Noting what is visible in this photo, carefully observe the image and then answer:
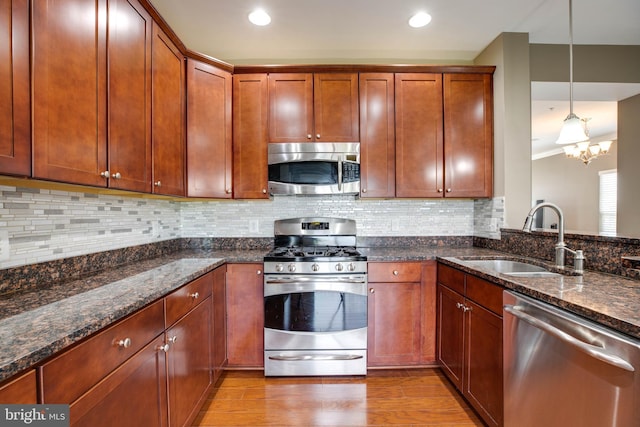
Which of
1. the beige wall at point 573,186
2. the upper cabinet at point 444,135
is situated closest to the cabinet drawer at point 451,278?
the upper cabinet at point 444,135

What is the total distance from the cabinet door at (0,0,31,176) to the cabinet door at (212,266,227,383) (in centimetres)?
123

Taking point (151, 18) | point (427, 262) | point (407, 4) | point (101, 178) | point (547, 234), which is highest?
point (407, 4)

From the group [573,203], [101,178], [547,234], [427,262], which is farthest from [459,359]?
[573,203]

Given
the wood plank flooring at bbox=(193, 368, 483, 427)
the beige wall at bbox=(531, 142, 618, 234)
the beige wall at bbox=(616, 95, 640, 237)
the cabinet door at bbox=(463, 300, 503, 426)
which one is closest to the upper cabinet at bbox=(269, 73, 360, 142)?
the cabinet door at bbox=(463, 300, 503, 426)

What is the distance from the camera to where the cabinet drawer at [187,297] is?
138cm

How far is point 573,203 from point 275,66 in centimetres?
774

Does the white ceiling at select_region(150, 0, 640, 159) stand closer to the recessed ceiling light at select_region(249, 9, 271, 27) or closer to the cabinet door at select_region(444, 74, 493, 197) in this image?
the recessed ceiling light at select_region(249, 9, 271, 27)

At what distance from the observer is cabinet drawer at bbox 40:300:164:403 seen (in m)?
0.76

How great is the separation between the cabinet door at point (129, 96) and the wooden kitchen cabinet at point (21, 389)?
3.05ft

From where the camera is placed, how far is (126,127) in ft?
4.94

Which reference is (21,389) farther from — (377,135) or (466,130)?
(466,130)

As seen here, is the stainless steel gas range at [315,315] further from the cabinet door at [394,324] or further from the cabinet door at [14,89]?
the cabinet door at [14,89]

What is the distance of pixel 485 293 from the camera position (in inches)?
64.3

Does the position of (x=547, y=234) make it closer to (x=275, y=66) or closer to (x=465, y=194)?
(x=465, y=194)
